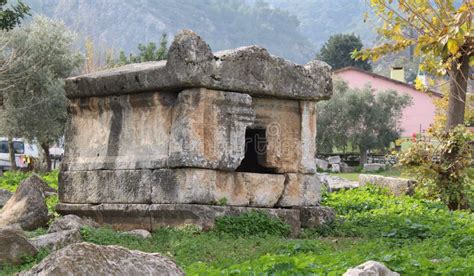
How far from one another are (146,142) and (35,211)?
1.82m

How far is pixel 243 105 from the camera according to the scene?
1203cm

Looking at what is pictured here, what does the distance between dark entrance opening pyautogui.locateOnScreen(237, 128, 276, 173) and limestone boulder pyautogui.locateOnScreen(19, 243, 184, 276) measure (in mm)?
7086

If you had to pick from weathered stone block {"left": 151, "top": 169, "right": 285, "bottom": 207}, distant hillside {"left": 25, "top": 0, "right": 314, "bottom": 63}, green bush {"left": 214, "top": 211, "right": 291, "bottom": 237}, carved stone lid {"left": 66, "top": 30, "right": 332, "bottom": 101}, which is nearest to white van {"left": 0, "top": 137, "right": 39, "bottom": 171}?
carved stone lid {"left": 66, "top": 30, "right": 332, "bottom": 101}

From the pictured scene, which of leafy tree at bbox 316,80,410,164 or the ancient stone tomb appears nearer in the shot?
the ancient stone tomb

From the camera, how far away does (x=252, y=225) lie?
11.4 meters

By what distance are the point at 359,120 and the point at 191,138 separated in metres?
39.5

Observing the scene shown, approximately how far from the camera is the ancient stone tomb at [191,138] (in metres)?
11.5

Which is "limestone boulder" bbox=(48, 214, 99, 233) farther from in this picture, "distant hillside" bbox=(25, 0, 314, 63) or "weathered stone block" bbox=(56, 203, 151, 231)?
"distant hillside" bbox=(25, 0, 314, 63)

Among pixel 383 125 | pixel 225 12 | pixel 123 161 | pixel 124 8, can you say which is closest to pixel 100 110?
pixel 123 161

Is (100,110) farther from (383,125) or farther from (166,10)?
(166,10)

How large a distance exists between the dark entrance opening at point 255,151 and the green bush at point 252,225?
1.28 meters

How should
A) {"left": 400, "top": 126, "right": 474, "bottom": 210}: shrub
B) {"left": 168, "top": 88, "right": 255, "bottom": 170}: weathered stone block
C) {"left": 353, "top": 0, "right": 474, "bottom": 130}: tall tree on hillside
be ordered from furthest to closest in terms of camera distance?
{"left": 400, "top": 126, "right": 474, "bottom": 210}: shrub, {"left": 168, "top": 88, "right": 255, "bottom": 170}: weathered stone block, {"left": 353, "top": 0, "right": 474, "bottom": 130}: tall tree on hillside

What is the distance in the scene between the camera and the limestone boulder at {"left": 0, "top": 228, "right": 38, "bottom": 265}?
8.67m

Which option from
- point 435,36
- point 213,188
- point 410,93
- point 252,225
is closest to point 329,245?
point 252,225
